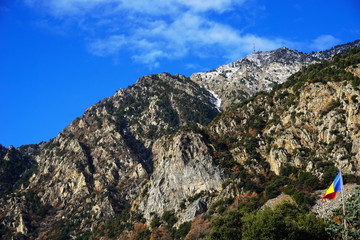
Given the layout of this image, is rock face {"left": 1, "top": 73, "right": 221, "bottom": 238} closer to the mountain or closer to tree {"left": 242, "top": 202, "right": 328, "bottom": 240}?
the mountain

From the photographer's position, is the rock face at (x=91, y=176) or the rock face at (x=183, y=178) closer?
the rock face at (x=183, y=178)

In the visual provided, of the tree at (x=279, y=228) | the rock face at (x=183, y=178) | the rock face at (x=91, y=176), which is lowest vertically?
the tree at (x=279, y=228)

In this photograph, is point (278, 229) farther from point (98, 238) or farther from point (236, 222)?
point (98, 238)

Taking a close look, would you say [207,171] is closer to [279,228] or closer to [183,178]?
[183,178]

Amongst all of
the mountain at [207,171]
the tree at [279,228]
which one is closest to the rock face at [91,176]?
the mountain at [207,171]

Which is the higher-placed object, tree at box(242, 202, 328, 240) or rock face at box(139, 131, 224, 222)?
rock face at box(139, 131, 224, 222)

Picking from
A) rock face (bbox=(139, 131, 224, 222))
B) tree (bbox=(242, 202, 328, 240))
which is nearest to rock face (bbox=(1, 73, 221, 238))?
rock face (bbox=(139, 131, 224, 222))

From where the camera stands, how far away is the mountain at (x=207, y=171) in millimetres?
99750

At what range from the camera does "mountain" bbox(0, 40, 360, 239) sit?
99.8 m

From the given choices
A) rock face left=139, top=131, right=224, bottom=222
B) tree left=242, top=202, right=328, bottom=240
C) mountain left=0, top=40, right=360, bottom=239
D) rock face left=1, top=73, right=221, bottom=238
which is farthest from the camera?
rock face left=1, top=73, right=221, bottom=238

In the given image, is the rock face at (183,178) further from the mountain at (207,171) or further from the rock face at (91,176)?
the rock face at (91,176)

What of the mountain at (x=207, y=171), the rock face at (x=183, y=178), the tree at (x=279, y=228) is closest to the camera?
the tree at (x=279, y=228)

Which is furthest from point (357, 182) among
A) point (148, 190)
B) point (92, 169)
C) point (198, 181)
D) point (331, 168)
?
point (92, 169)

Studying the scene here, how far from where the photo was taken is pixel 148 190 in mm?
130375
